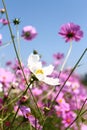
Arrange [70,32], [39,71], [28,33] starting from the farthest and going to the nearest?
1. [28,33]
2. [70,32]
3. [39,71]

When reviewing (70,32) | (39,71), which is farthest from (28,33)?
(39,71)

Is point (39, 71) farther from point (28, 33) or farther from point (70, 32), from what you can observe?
point (28, 33)

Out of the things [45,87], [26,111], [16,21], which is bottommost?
[45,87]

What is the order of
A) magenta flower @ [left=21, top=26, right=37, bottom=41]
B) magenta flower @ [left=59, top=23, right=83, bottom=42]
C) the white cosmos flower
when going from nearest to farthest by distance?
the white cosmos flower < magenta flower @ [left=59, top=23, right=83, bottom=42] < magenta flower @ [left=21, top=26, right=37, bottom=41]

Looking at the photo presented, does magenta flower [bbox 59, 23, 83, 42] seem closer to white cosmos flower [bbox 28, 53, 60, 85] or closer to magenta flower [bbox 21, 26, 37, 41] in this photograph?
white cosmos flower [bbox 28, 53, 60, 85]

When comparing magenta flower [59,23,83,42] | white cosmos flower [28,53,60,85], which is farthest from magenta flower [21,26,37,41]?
white cosmos flower [28,53,60,85]

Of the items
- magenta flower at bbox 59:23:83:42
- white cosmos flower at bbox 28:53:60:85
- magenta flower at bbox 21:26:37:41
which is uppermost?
white cosmos flower at bbox 28:53:60:85

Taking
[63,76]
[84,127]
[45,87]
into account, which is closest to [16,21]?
[84,127]

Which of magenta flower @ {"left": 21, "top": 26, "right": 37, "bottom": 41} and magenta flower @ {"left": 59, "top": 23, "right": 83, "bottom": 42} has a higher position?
magenta flower @ {"left": 59, "top": 23, "right": 83, "bottom": 42}

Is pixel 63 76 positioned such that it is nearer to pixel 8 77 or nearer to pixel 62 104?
pixel 8 77
